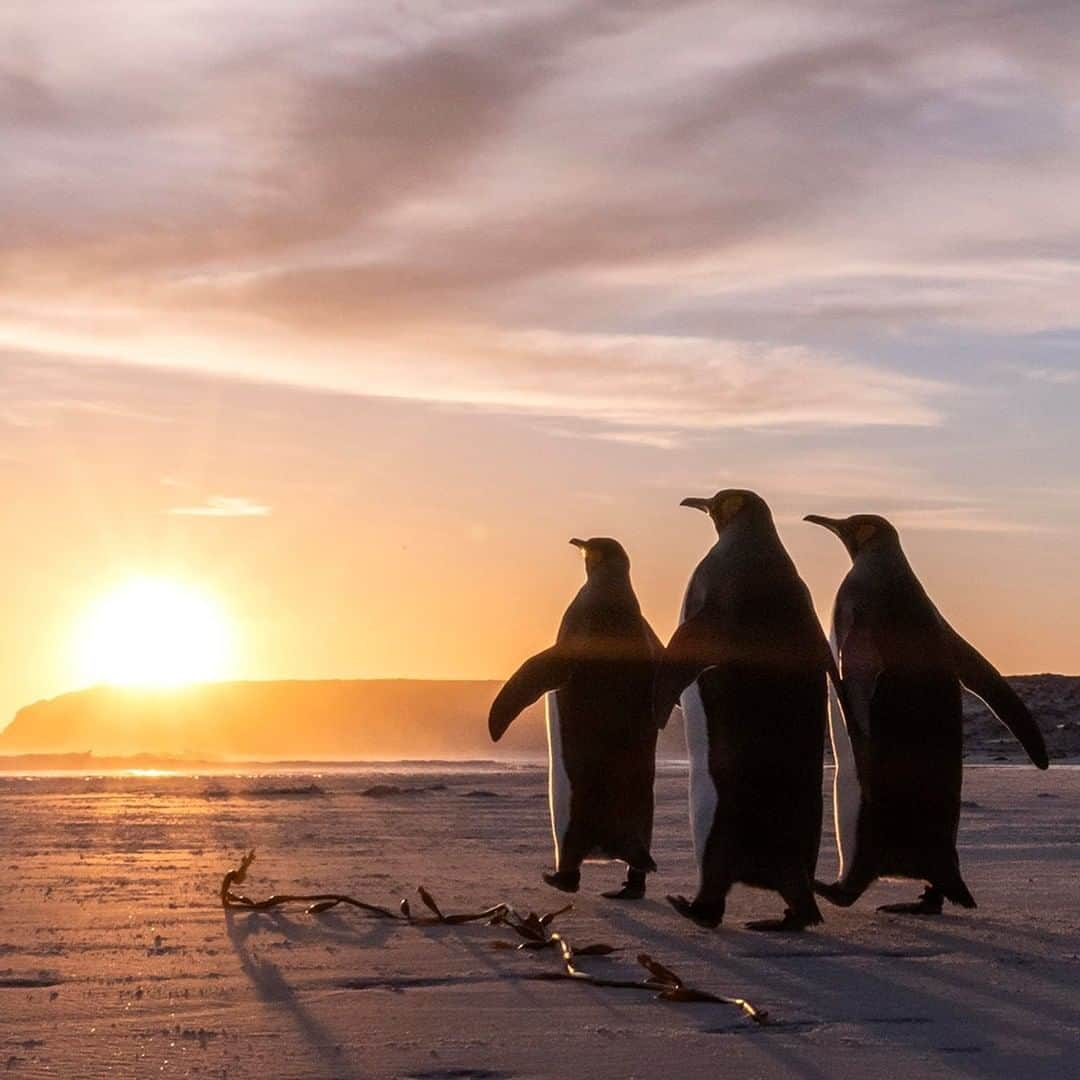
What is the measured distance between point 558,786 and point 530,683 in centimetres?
60

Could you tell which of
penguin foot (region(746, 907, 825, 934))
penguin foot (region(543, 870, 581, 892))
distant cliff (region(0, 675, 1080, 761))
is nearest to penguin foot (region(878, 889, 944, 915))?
penguin foot (region(746, 907, 825, 934))

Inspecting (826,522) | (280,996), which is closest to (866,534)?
(826,522)

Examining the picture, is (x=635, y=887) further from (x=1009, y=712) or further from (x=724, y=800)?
(x=1009, y=712)

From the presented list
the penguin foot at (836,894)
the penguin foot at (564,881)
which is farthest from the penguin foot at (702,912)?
the penguin foot at (564,881)

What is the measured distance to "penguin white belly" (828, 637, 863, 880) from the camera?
8945mm

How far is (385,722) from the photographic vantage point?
6894 centimetres

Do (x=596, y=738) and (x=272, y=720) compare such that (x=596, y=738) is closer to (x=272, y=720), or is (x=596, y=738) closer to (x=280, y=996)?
(x=280, y=996)

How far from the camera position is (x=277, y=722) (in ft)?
224

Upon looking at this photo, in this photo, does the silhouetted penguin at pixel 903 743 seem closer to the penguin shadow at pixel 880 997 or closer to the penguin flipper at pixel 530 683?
the penguin shadow at pixel 880 997

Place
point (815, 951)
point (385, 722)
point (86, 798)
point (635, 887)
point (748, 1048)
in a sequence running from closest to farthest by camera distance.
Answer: point (748, 1048) → point (815, 951) → point (635, 887) → point (86, 798) → point (385, 722)

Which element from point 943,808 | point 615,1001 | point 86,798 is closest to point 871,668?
point 943,808

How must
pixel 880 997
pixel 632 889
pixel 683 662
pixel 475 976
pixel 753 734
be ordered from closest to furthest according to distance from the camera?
pixel 880 997 → pixel 475 976 → pixel 753 734 → pixel 683 662 → pixel 632 889

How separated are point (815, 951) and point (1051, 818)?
8.16 meters

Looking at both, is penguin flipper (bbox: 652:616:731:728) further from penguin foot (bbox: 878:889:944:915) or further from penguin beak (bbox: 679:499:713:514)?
penguin foot (bbox: 878:889:944:915)
